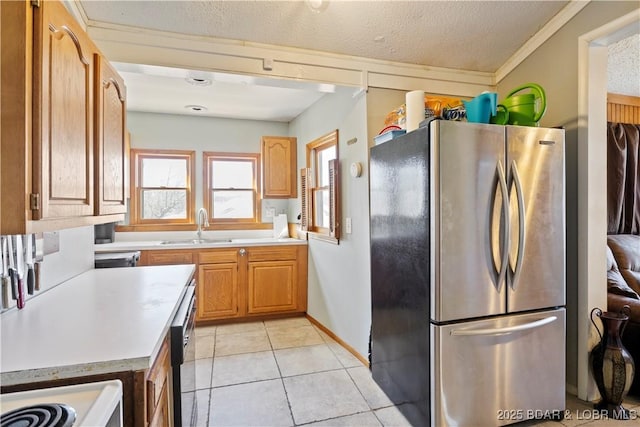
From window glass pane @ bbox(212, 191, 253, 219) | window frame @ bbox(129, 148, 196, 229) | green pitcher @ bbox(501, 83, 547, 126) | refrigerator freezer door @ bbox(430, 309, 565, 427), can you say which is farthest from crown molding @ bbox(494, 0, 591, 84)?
window frame @ bbox(129, 148, 196, 229)

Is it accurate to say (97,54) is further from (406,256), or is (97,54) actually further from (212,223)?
(212,223)

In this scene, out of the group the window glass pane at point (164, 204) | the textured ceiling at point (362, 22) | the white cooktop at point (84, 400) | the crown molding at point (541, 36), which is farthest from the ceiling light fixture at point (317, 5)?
the window glass pane at point (164, 204)

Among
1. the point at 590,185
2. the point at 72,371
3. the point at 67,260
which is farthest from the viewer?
the point at 590,185

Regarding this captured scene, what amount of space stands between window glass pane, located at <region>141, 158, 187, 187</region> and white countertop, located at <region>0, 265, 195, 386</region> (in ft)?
7.96

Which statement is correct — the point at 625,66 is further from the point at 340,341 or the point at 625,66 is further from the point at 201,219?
the point at 201,219

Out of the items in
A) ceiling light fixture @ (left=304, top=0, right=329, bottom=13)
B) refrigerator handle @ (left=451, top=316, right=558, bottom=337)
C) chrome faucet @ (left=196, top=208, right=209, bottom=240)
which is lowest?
refrigerator handle @ (left=451, top=316, right=558, bottom=337)

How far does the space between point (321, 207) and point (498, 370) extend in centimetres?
231

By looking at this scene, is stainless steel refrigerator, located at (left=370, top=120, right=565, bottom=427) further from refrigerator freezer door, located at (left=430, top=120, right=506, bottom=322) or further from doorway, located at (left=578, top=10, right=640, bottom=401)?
doorway, located at (left=578, top=10, right=640, bottom=401)

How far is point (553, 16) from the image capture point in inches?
88.2

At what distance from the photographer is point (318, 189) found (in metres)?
3.60

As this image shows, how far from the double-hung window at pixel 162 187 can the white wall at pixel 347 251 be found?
1729 millimetres

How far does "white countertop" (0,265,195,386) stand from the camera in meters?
0.91

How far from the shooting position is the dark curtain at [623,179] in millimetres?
2814

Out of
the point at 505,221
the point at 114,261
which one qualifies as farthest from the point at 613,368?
the point at 114,261
